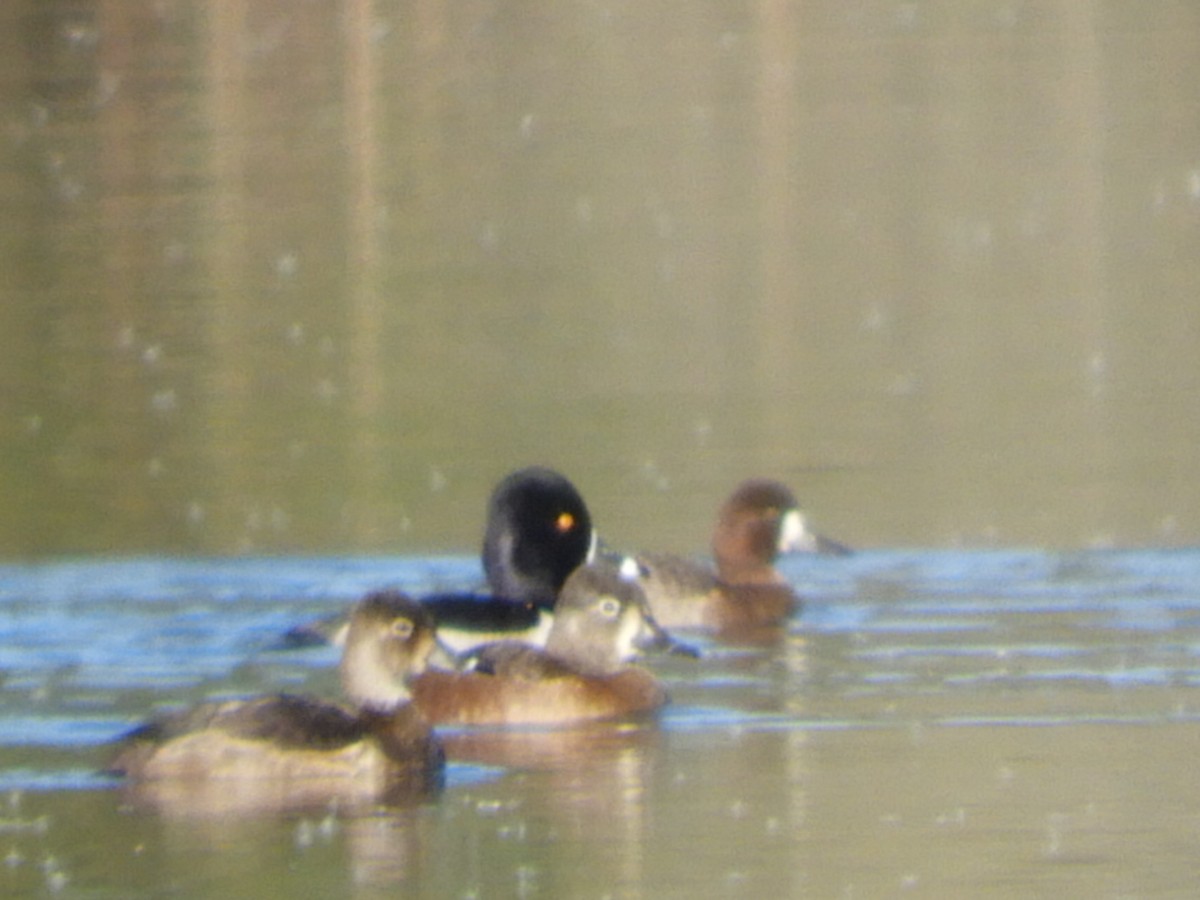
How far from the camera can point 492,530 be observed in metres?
12.3

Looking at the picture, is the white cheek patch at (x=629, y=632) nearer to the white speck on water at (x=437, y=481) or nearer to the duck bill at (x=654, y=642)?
the duck bill at (x=654, y=642)

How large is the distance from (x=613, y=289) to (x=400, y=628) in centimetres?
1163

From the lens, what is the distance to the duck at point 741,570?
42.0 ft

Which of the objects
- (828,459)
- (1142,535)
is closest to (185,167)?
(828,459)

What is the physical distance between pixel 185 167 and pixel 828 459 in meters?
14.1

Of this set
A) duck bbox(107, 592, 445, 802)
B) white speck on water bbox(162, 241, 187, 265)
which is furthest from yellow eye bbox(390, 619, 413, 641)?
white speck on water bbox(162, 241, 187, 265)

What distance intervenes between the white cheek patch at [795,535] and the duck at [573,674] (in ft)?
7.35

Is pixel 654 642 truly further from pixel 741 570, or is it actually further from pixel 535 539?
pixel 741 570

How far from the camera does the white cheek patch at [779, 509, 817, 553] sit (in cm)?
A: 1333

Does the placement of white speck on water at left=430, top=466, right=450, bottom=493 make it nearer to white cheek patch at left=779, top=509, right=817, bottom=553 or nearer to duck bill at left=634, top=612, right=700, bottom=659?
white cheek patch at left=779, top=509, right=817, bottom=553

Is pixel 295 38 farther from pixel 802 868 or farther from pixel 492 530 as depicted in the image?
pixel 802 868

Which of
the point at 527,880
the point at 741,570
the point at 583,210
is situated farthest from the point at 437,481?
the point at 583,210

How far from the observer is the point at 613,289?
69.9ft

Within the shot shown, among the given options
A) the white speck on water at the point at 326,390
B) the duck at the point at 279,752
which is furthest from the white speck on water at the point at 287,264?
the duck at the point at 279,752
